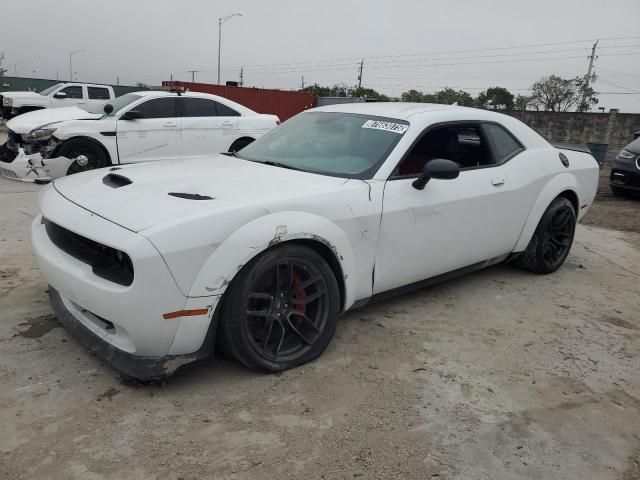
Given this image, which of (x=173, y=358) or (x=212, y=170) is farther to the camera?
(x=212, y=170)

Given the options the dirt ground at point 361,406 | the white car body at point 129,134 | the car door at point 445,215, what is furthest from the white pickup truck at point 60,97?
the car door at point 445,215

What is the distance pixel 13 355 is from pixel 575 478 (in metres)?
2.89

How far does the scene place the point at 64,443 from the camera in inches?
89.1

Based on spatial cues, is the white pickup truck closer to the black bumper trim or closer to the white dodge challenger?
the white dodge challenger

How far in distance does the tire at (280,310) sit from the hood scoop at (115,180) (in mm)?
965

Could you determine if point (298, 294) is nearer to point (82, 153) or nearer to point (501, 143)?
point (501, 143)

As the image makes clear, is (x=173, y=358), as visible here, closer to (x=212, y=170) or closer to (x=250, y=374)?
(x=250, y=374)

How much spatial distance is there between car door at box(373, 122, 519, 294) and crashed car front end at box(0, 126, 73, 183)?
238 inches

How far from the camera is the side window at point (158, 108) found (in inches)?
337

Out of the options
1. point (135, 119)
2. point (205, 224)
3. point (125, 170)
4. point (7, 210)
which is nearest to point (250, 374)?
point (205, 224)

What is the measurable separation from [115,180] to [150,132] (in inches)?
225

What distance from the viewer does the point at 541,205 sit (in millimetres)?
4520

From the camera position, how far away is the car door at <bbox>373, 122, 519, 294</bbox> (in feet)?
10.9

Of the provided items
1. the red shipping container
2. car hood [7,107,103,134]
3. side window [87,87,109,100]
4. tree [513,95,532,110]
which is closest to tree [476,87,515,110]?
tree [513,95,532,110]
